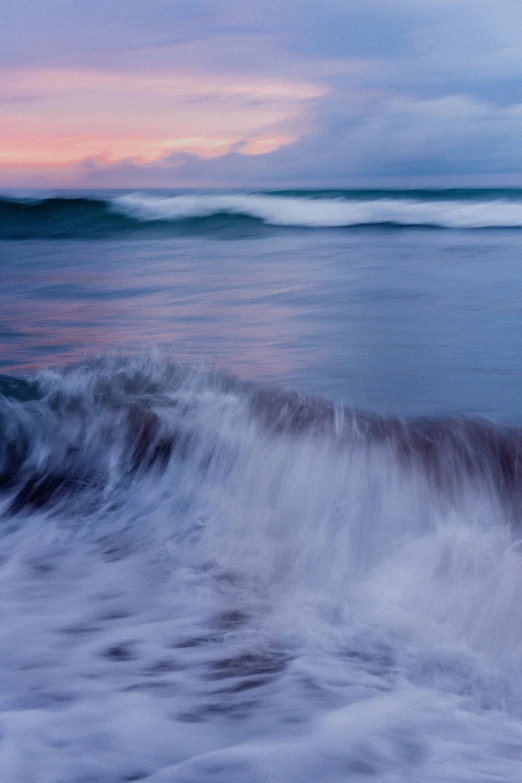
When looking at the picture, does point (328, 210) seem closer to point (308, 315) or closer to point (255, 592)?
point (308, 315)

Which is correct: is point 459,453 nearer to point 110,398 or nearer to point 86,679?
point 86,679

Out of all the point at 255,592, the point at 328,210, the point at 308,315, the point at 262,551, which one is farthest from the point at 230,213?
the point at 255,592

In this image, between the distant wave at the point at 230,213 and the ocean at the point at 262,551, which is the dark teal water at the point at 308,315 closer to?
the ocean at the point at 262,551

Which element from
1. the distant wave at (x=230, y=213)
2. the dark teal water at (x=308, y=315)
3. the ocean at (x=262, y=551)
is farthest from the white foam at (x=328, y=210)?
the ocean at (x=262, y=551)

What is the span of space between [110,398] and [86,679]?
2001 millimetres

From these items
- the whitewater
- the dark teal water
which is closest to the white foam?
the dark teal water

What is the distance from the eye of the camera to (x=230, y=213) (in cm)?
1666

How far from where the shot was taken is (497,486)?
8.84 ft

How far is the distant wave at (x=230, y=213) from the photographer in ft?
49.9

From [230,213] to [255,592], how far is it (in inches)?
585

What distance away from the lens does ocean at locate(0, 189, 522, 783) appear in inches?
71.3

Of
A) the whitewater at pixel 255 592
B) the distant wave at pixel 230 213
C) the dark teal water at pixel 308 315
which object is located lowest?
the whitewater at pixel 255 592

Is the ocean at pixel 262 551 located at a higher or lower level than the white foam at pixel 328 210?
lower

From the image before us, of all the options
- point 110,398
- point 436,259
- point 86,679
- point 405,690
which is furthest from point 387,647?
point 436,259
